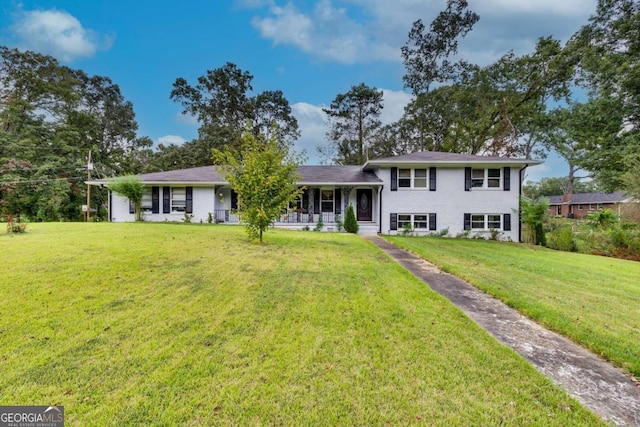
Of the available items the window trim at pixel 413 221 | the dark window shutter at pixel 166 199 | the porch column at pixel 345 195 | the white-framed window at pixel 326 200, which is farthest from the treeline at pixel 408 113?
the window trim at pixel 413 221

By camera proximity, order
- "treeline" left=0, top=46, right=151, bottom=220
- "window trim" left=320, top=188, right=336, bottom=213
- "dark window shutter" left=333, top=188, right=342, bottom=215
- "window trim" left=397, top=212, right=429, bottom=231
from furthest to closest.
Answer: "treeline" left=0, top=46, right=151, bottom=220, "window trim" left=320, top=188, right=336, bottom=213, "dark window shutter" left=333, top=188, right=342, bottom=215, "window trim" left=397, top=212, right=429, bottom=231

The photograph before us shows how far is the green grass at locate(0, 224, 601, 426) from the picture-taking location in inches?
85.3

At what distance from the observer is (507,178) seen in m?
15.6

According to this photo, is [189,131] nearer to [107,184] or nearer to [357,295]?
[107,184]

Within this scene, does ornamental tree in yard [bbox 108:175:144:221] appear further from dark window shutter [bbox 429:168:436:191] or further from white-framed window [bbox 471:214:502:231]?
white-framed window [bbox 471:214:502:231]

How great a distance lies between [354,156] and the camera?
32219 mm

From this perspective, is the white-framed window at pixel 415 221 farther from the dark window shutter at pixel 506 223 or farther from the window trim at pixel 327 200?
the dark window shutter at pixel 506 223

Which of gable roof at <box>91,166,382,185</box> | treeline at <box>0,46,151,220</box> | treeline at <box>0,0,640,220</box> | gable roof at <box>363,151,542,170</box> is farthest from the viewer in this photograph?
treeline at <box>0,46,151,220</box>

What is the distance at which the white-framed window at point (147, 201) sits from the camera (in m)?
17.3

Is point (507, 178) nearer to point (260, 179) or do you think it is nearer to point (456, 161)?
point (456, 161)

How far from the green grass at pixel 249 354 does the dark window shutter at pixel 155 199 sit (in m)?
12.3

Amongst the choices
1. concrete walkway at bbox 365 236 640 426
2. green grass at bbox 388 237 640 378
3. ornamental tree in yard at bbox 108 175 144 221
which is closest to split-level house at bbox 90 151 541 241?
ornamental tree in yard at bbox 108 175 144 221

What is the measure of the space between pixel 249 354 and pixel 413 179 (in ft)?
48.8

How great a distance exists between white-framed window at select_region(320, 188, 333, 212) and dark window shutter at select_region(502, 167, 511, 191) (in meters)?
9.63
